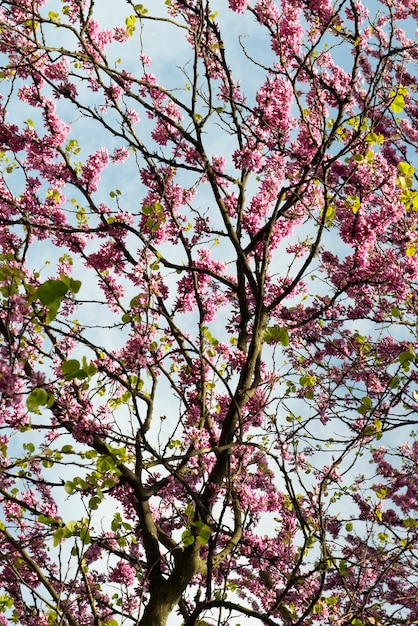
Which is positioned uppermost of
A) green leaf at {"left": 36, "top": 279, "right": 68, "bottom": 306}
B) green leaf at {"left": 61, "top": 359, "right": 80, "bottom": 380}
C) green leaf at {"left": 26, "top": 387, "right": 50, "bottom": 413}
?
green leaf at {"left": 36, "top": 279, "right": 68, "bottom": 306}

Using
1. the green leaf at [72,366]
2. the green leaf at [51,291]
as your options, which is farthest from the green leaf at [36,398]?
the green leaf at [51,291]

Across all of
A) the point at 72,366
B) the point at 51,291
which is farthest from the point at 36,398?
the point at 51,291

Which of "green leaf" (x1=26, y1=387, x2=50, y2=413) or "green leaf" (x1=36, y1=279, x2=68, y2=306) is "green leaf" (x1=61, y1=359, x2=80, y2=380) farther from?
"green leaf" (x1=36, y1=279, x2=68, y2=306)

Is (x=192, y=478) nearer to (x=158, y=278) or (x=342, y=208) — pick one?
(x=158, y=278)

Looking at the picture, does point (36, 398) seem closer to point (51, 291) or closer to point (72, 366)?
point (72, 366)

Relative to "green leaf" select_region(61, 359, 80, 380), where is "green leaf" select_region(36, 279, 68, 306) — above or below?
above

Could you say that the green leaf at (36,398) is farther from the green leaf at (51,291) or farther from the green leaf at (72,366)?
the green leaf at (51,291)

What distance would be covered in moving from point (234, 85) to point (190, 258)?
2451mm

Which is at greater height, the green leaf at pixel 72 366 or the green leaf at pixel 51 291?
the green leaf at pixel 51 291

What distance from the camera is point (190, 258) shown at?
7.55m

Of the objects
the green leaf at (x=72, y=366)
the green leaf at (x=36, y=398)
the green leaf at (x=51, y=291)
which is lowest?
the green leaf at (x=36, y=398)

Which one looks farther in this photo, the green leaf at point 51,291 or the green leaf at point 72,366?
the green leaf at point 72,366

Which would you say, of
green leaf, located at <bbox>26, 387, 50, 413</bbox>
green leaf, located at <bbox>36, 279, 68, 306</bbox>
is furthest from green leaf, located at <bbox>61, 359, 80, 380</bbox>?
green leaf, located at <bbox>36, 279, 68, 306</bbox>

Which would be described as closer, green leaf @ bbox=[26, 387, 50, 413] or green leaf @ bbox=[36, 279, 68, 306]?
green leaf @ bbox=[36, 279, 68, 306]
